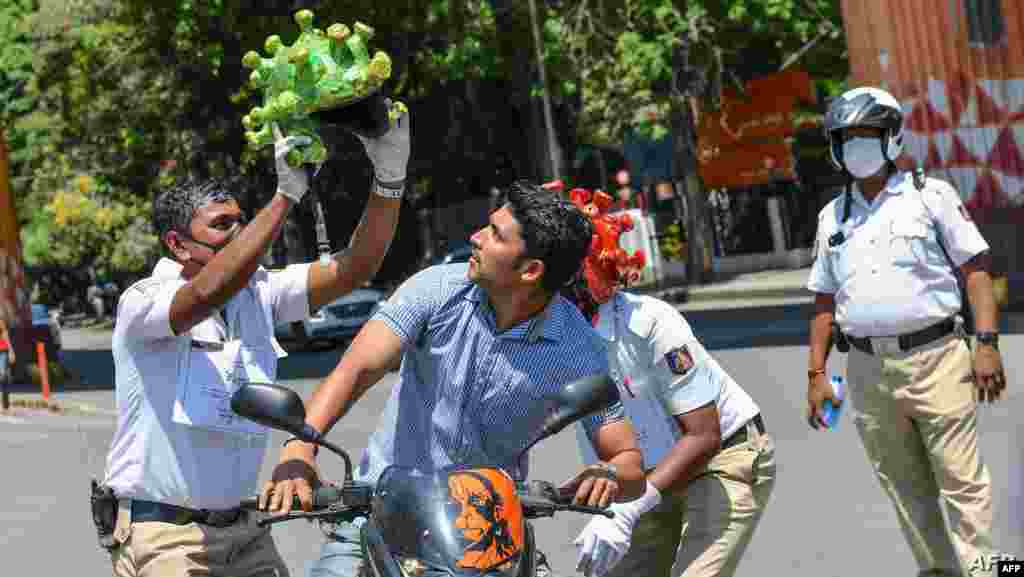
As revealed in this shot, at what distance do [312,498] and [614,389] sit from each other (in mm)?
676

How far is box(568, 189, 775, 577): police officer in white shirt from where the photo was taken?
6199 mm

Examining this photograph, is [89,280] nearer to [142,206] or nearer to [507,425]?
[142,206]

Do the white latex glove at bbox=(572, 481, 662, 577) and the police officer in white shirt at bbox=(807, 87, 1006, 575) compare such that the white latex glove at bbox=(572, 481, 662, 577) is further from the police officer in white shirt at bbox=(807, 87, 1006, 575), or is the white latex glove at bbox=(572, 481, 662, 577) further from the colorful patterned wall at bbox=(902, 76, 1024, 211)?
the colorful patterned wall at bbox=(902, 76, 1024, 211)

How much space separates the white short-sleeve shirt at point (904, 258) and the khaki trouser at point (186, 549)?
3130 mm

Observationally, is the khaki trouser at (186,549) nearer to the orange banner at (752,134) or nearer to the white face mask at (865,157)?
the white face mask at (865,157)

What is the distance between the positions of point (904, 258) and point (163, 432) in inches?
136

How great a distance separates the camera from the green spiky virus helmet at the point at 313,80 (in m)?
5.23

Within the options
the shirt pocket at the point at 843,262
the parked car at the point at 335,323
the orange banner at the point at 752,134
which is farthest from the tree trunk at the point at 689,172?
the shirt pocket at the point at 843,262

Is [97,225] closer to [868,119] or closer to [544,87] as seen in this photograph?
[544,87]

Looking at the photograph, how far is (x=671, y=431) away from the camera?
6352 mm

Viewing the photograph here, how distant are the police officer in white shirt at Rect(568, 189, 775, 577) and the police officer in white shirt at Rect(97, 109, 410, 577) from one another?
77cm

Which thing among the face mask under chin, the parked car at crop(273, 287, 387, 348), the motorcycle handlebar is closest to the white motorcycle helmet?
the face mask under chin

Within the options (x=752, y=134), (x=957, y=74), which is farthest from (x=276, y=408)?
(x=752, y=134)

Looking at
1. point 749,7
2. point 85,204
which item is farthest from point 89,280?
point 749,7
